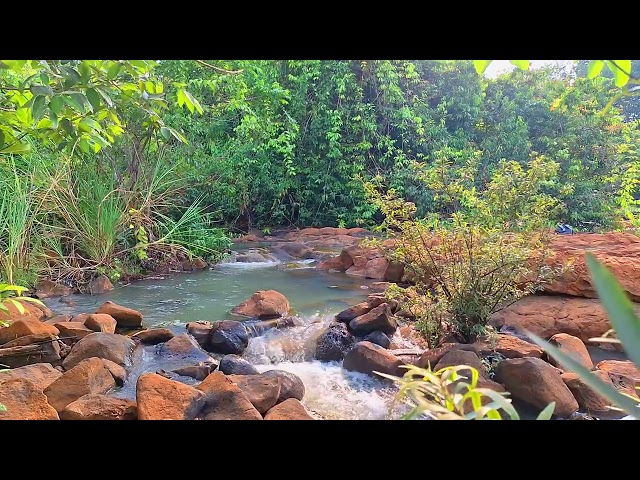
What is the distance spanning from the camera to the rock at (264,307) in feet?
13.5

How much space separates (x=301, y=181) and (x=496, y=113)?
3708 millimetres

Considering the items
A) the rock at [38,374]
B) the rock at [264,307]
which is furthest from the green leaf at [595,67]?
the rock at [264,307]

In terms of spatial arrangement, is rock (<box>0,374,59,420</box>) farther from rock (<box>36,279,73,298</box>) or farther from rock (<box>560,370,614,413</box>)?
rock (<box>36,279,73,298</box>)

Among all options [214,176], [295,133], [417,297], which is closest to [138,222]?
[214,176]

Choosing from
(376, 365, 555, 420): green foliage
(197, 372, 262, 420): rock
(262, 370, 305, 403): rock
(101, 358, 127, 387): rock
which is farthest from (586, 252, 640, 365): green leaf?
(101, 358, 127, 387): rock

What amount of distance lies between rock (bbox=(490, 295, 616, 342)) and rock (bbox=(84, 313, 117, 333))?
2623 mm

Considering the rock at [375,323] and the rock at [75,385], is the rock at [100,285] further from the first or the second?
the rock at [375,323]

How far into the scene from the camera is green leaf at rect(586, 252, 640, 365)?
35 cm

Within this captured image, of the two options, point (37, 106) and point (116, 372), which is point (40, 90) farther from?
point (116, 372)

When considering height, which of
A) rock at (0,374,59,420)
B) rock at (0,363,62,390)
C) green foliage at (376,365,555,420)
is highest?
green foliage at (376,365,555,420)

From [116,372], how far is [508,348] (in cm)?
215

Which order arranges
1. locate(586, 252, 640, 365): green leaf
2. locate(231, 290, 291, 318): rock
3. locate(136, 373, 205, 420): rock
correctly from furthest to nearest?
locate(231, 290, 291, 318): rock
locate(136, 373, 205, 420): rock
locate(586, 252, 640, 365): green leaf
